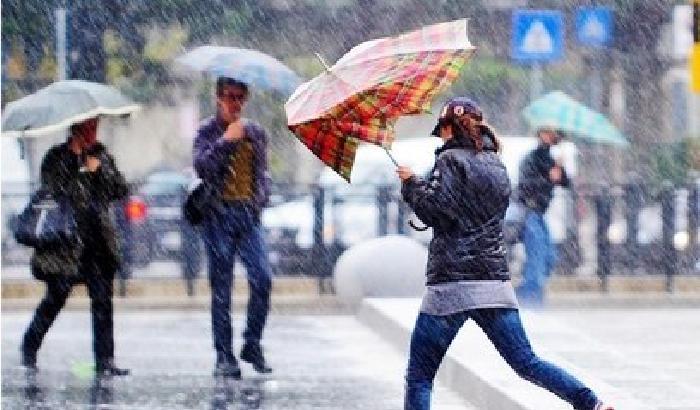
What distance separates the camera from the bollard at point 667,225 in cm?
2139

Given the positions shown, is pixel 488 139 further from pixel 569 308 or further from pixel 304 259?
pixel 304 259

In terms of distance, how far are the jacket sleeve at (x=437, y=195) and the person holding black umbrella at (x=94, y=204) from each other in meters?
4.15

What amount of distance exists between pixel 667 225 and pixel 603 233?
590 millimetres

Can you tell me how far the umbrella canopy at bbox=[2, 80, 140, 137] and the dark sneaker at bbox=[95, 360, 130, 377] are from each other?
1349 millimetres

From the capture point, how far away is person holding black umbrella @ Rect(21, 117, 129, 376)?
13.3 meters

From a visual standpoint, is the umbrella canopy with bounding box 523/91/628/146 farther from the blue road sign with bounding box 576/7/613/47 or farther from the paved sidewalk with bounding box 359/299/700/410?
the blue road sign with bounding box 576/7/613/47

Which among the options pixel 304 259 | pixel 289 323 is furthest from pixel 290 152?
pixel 289 323

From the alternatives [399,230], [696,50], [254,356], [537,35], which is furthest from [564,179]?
[696,50]

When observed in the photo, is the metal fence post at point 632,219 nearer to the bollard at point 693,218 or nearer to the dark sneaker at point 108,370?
the bollard at point 693,218

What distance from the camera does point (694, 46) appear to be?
12688mm

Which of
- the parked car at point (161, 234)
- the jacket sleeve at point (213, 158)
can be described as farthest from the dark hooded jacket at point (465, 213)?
the parked car at point (161, 234)

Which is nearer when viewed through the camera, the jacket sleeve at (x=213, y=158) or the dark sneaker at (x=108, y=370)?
the jacket sleeve at (x=213, y=158)

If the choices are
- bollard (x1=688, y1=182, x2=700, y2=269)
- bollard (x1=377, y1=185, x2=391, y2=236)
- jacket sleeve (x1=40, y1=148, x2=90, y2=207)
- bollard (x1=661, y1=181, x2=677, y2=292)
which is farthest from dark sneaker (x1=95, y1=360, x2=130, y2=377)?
bollard (x1=688, y1=182, x2=700, y2=269)

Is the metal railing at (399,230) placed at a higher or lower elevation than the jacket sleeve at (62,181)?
lower
